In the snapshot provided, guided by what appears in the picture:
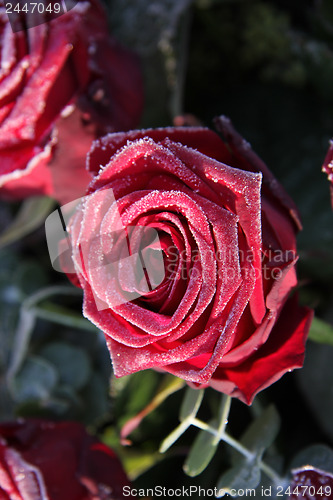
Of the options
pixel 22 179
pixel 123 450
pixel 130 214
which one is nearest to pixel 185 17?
pixel 22 179

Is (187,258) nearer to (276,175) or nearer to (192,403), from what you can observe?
(192,403)

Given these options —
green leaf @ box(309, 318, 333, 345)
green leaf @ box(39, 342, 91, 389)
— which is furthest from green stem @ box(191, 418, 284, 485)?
green leaf @ box(39, 342, 91, 389)

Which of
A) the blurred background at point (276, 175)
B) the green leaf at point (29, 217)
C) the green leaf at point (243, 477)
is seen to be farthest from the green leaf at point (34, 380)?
the green leaf at point (243, 477)

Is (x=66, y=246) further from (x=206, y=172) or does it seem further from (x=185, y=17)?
(x=185, y=17)

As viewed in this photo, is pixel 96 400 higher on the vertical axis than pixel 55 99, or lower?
lower

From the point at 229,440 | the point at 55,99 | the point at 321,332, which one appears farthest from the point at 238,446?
the point at 55,99

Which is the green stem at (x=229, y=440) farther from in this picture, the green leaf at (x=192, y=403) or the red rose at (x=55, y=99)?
the red rose at (x=55, y=99)
